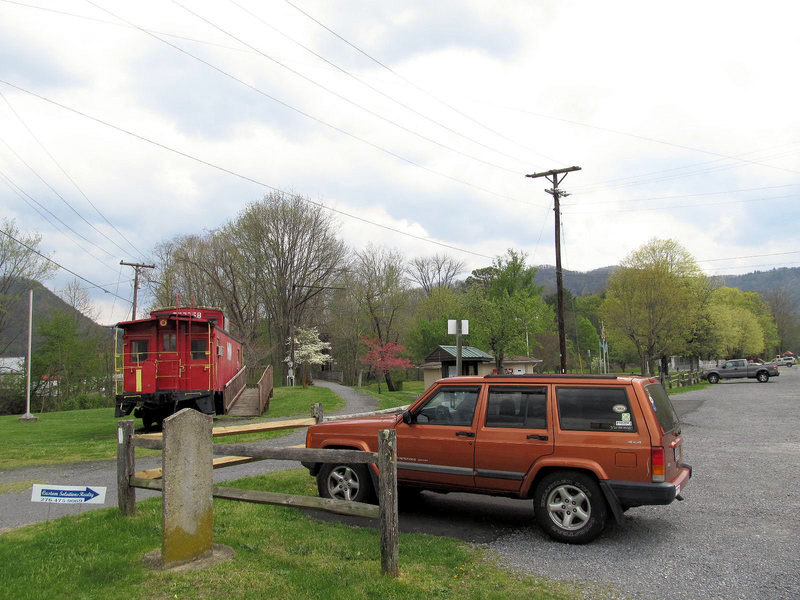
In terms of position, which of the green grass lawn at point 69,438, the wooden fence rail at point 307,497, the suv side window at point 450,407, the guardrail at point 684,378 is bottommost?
the guardrail at point 684,378

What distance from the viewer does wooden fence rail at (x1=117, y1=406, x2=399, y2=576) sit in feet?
15.9

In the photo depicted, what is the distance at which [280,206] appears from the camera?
150 feet

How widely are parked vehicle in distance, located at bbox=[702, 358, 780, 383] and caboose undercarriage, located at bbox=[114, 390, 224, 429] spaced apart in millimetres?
39107

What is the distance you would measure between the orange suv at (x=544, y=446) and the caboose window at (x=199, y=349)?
524 inches

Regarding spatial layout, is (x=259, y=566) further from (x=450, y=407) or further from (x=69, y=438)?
(x=69, y=438)

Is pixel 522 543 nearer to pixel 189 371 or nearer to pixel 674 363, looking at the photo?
pixel 189 371

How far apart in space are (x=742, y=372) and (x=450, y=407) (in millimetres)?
44392

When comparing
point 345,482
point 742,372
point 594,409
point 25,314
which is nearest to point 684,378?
point 742,372

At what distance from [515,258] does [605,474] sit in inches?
1875

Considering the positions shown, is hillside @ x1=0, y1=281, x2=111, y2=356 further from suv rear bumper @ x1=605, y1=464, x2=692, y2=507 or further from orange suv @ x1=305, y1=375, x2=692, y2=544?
suv rear bumper @ x1=605, y1=464, x2=692, y2=507

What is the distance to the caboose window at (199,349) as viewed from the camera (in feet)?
63.6

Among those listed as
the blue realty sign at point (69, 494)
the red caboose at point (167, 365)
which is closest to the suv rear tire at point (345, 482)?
the blue realty sign at point (69, 494)

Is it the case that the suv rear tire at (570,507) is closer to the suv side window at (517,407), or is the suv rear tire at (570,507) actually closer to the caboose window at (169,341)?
the suv side window at (517,407)

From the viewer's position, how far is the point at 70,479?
34.8 ft
